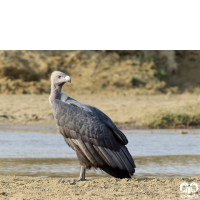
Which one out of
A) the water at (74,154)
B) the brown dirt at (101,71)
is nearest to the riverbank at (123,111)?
the water at (74,154)

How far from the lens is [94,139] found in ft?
21.2

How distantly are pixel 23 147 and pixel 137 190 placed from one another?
4.04 m

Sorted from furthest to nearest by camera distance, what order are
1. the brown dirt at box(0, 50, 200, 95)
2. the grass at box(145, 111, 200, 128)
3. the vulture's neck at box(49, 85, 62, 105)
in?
1. the brown dirt at box(0, 50, 200, 95)
2. the grass at box(145, 111, 200, 128)
3. the vulture's neck at box(49, 85, 62, 105)

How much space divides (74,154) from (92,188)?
2.87m

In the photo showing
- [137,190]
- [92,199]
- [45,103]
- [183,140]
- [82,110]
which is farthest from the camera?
[45,103]

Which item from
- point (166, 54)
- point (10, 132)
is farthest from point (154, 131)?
point (166, 54)

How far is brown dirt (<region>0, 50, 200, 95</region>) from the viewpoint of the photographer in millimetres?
17922

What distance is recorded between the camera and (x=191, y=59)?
22.0m

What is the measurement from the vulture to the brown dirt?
1060cm

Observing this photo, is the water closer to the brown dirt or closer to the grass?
the grass

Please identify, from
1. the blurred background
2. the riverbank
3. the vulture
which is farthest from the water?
the riverbank

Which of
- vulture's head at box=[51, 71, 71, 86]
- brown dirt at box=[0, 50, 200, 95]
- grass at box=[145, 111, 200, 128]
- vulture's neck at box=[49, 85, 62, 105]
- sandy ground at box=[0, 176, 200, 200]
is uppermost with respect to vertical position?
brown dirt at box=[0, 50, 200, 95]

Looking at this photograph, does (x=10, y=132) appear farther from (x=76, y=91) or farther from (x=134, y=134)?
(x=76, y=91)
